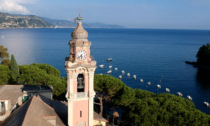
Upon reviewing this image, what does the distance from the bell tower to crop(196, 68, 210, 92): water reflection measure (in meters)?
63.7

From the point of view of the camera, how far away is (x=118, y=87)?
128ft

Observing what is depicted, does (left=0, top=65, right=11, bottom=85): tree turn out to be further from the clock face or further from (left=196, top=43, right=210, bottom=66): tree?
(left=196, top=43, right=210, bottom=66): tree

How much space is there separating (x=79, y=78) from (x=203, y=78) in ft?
257

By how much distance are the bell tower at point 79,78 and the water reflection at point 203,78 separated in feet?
209

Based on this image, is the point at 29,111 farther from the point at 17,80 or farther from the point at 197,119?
the point at 17,80

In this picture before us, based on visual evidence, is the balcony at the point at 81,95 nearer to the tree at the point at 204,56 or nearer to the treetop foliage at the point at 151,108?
the treetop foliage at the point at 151,108

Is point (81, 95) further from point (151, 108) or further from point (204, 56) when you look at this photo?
point (204, 56)

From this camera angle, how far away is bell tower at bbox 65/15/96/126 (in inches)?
850

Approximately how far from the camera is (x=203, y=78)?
3418 inches

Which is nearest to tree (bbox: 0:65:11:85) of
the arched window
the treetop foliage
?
the treetop foliage

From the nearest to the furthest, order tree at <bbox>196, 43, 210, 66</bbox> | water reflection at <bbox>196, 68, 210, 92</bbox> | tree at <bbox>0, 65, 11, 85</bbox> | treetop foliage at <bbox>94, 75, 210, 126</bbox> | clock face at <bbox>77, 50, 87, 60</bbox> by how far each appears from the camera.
→ clock face at <bbox>77, 50, 87, 60</bbox>, treetop foliage at <bbox>94, 75, 210, 126</bbox>, tree at <bbox>0, 65, 11, 85</bbox>, water reflection at <bbox>196, 68, 210, 92</bbox>, tree at <bbox>196, 43, 210, 66</bbox>

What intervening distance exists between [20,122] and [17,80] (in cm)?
3385

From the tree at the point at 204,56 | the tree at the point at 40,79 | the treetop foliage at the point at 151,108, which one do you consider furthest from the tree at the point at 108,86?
the tree at the point at 204,56

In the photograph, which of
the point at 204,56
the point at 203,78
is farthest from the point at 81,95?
the point at 204,56
